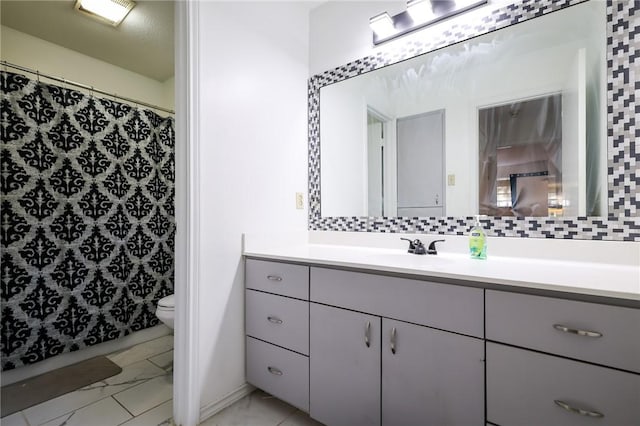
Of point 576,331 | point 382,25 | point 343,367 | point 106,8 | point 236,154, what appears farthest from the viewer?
point 106,8

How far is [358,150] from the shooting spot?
188 cm

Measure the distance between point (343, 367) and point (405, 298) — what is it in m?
0.43

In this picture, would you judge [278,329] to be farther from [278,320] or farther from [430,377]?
[430,377]

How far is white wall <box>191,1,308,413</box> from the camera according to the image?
141cm

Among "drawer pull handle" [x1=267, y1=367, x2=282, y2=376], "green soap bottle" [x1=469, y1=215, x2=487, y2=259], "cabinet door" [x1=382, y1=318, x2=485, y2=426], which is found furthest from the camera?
"drawer pull handle" [x1=267, y1=367, x2=282, y2=376]

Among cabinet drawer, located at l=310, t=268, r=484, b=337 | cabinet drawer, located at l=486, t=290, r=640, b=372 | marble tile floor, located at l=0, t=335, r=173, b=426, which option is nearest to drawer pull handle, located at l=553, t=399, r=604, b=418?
cabinet drawer, located at l=486, t=290, r=640, b=372

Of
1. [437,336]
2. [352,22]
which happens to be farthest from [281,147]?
[437,336]

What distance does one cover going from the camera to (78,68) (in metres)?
2.40

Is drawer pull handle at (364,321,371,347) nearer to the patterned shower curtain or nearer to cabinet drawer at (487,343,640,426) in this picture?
cabinet drawer at (487,343,640,426)

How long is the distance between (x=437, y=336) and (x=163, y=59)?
9.65 ft

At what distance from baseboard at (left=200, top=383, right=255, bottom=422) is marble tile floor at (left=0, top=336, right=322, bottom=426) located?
2 cm

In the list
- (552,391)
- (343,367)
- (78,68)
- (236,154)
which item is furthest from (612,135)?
(78,68)

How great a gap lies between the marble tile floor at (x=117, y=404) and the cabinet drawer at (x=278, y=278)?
77cm

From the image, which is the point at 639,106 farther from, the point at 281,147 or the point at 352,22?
the point at 281,147
